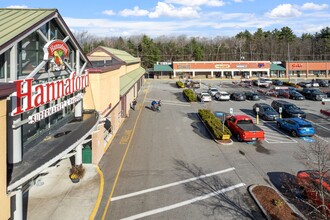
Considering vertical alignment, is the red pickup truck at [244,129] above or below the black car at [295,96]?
below

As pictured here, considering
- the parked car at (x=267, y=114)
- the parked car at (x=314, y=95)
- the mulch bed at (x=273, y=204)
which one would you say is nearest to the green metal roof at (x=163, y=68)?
the parked car at (x=314, y=95)

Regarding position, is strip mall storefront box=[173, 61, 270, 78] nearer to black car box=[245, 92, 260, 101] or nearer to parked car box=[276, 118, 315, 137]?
black car box=[245, 92, 260, 101]

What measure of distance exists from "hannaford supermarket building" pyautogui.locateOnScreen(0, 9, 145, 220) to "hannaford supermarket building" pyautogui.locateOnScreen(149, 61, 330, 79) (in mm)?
61826

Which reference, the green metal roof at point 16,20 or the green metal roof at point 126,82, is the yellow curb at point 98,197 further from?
the green metal roof at point 126,82

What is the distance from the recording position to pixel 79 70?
15031mm

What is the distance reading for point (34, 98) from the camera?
8867 mm

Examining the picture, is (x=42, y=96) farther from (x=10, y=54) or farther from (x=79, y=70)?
(x=79, y=70)

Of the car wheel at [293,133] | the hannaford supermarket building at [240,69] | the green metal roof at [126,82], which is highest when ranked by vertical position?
the hannaford supermarket building at [240,69]

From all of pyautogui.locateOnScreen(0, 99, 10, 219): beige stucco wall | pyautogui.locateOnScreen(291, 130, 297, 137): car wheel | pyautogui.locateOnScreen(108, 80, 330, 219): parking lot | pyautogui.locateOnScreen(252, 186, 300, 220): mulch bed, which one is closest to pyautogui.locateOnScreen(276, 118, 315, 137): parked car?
pyautogui.locateOnScreen(291, 130, 297, 137): car wheel

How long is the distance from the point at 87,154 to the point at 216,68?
2553 inches

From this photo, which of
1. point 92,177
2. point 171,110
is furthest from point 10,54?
point 171,110

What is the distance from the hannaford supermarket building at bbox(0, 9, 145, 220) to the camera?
796cm

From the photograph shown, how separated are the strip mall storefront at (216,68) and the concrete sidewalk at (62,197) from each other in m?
63.6

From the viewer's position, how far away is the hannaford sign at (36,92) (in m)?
8.11
